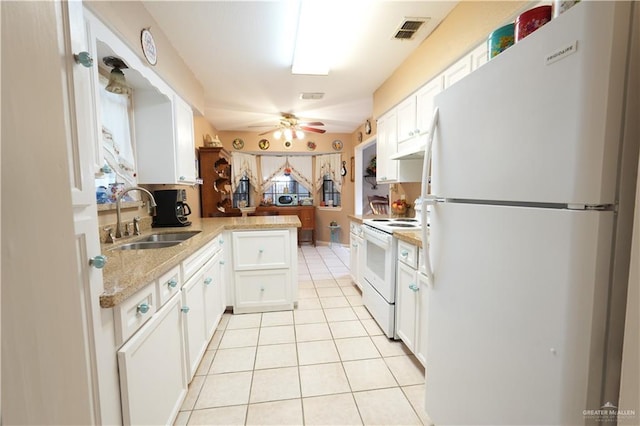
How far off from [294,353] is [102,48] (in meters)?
2.26

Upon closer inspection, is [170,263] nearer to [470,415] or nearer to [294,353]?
[294,353]

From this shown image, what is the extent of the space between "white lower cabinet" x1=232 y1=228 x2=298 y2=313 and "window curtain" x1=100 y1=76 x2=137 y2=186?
3.24 ft

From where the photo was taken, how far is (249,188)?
5.95 metres

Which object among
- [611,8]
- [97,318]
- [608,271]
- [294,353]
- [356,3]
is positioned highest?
[356,3]

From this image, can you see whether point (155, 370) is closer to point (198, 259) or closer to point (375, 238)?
point (198, 259)

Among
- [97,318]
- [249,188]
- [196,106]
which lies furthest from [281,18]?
[249,188]

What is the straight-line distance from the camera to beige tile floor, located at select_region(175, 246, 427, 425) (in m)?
1.42

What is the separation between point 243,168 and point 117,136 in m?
3.70

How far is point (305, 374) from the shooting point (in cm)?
173

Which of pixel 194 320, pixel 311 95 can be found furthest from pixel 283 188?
pixel 194 320

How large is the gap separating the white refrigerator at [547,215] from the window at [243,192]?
5.32 m

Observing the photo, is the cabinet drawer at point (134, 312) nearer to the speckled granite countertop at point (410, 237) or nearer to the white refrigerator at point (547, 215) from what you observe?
the white refrigerator at point (547, 215)

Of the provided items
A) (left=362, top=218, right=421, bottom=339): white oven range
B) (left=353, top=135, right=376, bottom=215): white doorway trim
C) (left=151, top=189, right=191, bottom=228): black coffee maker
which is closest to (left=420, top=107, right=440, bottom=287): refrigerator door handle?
(left=362, top=218, right=421, bottom=339): white oven range

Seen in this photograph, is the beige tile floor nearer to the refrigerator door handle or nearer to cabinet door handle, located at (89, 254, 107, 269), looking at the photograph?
the refrigerator door handle
